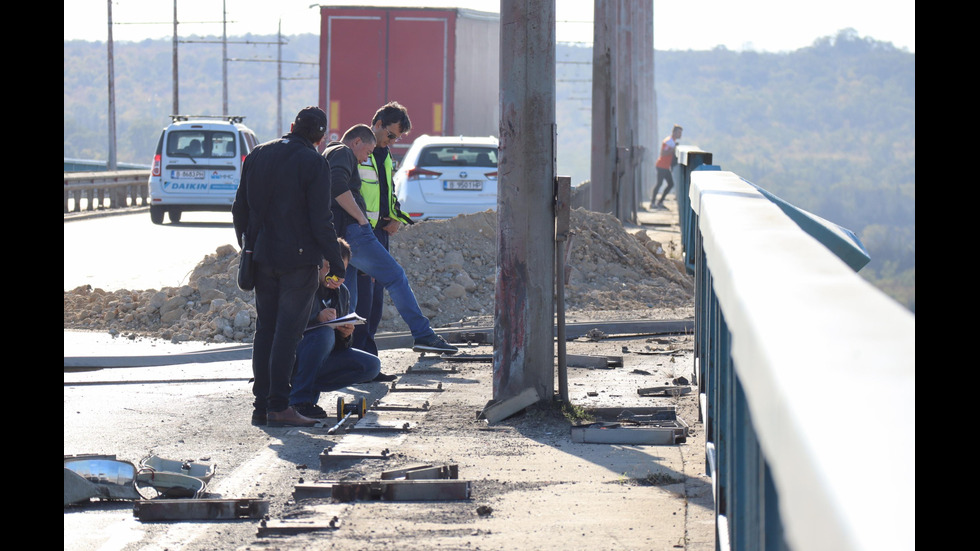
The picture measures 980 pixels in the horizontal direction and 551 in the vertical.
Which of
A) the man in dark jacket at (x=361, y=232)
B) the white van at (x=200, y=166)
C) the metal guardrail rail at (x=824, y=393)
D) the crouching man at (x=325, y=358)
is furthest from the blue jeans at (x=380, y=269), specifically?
the white van at (x=200, y=166)

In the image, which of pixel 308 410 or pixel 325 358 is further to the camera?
pixel 325 358

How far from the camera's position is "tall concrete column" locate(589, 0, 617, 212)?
2119cm

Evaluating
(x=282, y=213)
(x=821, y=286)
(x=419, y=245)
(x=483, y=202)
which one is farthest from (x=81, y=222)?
(x=821, y=286)

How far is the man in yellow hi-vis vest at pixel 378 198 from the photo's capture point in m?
8.52

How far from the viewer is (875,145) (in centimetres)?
16138

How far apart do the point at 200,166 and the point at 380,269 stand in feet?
56.6

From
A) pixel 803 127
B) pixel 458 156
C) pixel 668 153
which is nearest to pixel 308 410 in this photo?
pixel 458 156

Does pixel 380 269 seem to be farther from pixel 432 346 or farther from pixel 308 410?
pixel 308 410

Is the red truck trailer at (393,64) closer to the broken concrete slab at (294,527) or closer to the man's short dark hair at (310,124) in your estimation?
the man's short dark hair at (310,124)

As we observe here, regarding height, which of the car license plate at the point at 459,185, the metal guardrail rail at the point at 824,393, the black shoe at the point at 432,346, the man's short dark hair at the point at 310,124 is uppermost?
the man's short dark hair at the point at 310,124

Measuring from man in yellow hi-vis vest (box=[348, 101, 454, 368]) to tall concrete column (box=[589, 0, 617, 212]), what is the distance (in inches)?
493

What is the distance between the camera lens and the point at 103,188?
1254 inches

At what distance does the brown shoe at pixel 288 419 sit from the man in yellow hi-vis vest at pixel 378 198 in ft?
5.14
